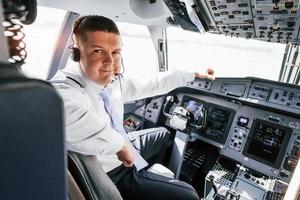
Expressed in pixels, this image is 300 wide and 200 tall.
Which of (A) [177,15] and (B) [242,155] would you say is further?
(B) [242,155]

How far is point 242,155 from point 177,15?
147 centimetres

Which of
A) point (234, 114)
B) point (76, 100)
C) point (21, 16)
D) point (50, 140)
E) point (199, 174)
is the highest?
point (21, 16)

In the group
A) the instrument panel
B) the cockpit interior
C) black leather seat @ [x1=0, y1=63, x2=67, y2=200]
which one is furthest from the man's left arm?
black leather seat @ [x1=0, y1=63, x2=67, y2=200]

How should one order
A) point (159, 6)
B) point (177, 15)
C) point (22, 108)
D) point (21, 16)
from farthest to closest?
1. point (159, 6)
2. point (177, 15)
3. point (21, 16)
4. point (22, 108)

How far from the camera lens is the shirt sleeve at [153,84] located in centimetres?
204

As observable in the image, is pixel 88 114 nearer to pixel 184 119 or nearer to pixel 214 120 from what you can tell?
pixel 184 119

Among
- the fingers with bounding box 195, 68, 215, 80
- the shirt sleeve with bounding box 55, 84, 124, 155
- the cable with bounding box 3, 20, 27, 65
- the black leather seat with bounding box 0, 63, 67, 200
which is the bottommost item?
the shirt sleeve with bounding box 55, 84, 124, 155

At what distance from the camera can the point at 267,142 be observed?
96.7 inches

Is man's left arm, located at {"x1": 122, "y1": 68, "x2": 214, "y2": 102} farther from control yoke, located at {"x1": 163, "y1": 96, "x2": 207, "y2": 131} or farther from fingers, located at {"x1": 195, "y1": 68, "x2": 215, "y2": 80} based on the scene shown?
control yoke, located at {"x1": 163, "y1": 96, "x2": 207, "y2": 131}

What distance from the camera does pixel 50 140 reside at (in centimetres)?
40

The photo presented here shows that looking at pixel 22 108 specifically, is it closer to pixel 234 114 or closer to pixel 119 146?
pixel 119 146

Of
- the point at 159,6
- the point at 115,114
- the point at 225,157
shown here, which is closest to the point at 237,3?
the point at 159,6

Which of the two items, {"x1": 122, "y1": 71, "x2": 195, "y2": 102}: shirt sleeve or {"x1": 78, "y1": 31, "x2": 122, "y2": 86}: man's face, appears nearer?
{"x1": 78, "y1": 31, "x2": 122, "y2": 86}: man's face

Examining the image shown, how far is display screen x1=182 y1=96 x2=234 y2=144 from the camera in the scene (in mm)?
2729
